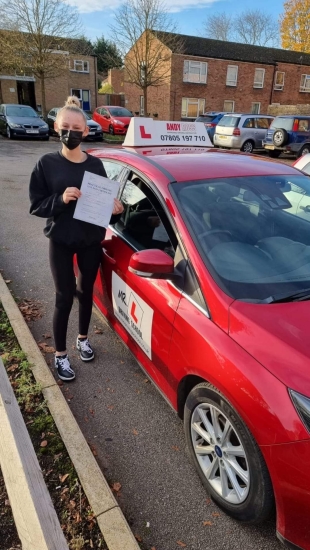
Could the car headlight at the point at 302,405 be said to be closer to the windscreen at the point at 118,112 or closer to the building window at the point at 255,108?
the windscreen at the point at 118,112

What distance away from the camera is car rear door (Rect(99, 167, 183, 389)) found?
7.60ft

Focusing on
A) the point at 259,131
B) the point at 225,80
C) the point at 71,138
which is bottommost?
the point at 259,131

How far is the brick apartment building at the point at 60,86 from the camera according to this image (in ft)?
110

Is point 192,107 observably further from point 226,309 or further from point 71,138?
point 226,309

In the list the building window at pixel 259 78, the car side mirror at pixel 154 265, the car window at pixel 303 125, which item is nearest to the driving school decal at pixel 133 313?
the car side mirror at pixel 154 265

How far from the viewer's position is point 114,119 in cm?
2244

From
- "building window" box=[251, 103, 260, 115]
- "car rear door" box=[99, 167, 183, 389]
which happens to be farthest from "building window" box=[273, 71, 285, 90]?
"car rear door" box=[99, 167, 183, 389]

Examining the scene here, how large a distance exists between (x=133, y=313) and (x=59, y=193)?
937 millimetres

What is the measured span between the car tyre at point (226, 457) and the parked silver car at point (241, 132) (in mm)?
18199

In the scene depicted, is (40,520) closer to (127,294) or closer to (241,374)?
(241,374)

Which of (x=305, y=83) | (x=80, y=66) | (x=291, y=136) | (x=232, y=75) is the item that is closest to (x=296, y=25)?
(x=305, y=83)

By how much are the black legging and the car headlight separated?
1.73 metres

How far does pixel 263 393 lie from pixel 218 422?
45 centimetres

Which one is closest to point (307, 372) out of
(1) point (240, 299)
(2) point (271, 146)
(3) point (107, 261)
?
(1) point (240, 299)
